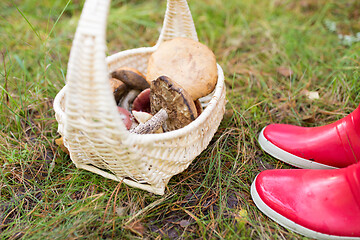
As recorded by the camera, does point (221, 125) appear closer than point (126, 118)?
No

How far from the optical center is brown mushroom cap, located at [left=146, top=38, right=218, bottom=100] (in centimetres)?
180

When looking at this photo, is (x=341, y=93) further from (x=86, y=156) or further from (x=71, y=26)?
(x=71, y=26)

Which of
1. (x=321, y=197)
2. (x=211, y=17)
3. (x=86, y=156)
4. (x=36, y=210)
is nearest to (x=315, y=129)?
(x=321, y=197)

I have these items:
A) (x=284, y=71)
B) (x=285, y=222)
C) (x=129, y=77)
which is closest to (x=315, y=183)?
(x=285, y=222)

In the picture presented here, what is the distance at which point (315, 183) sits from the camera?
4.92ft

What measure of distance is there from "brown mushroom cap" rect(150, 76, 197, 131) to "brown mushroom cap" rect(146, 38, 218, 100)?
0.18 meters

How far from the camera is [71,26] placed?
321cm

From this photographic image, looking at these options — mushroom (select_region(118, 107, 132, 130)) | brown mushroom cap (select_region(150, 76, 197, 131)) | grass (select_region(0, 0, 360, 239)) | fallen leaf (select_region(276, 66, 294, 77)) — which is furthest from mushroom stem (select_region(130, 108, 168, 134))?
fallen leaf (select_region(276, 66, 294, 77))

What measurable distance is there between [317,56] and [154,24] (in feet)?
5.70

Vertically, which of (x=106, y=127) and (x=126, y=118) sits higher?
(x=106, y=127)

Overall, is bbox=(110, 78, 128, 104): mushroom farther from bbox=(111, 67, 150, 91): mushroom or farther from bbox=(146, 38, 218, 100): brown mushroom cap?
bbox=(146, 38, 218, 100): brown mushroom cap

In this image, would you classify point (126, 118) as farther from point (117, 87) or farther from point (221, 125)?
point (221, 125)

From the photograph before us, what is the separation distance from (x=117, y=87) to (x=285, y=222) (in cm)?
130

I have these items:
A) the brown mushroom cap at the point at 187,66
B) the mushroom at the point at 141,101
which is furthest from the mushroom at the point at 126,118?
the brown mushroom cap at the point at 187,66
